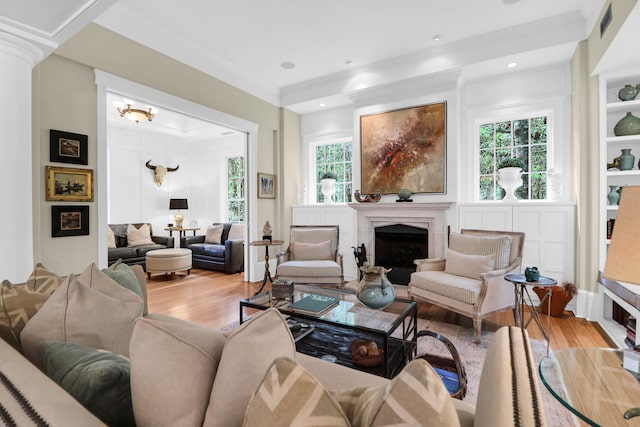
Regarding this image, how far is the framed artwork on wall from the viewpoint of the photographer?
400 centimetres

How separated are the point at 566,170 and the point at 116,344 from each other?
442 cm

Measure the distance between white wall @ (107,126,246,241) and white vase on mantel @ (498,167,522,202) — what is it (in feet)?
15.1

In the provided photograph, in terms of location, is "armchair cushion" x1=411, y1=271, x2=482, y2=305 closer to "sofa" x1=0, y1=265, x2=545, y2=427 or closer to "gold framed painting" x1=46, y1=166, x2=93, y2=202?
"sofa" x1=0, y1=265, x2=545, y2=427

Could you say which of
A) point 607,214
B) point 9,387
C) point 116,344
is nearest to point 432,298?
point 607,214

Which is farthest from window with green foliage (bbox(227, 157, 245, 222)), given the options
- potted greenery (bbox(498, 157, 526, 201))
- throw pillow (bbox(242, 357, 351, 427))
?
throw pillow (bbox(242, 357, 351, 427))

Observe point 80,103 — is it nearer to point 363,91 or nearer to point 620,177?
point 363,91

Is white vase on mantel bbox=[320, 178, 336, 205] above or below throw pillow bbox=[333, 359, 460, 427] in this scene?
above

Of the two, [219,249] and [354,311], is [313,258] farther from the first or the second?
[219,249]

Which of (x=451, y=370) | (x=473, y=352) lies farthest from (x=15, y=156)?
(x=473, y=352)

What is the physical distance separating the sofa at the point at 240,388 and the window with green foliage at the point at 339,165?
451 cm

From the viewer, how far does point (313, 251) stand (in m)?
4.13

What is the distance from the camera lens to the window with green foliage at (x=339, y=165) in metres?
5.18

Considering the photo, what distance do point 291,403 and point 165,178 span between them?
25.0 ft

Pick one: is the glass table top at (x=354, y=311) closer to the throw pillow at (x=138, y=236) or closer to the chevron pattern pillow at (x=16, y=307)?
the chevron pattern pillow at (x=16, y=307)
